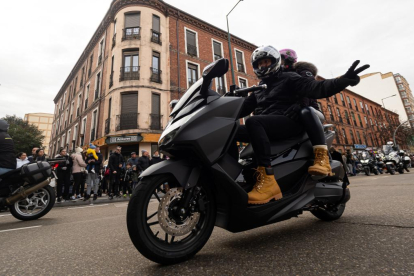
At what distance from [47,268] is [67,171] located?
20.8ft

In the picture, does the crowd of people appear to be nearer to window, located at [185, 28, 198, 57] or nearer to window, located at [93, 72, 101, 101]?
window, located at [93, 72, 101, 101]

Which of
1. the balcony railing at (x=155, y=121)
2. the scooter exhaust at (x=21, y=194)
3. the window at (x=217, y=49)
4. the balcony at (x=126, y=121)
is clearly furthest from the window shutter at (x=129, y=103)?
the scooter exhaust at (x=21, y=194)

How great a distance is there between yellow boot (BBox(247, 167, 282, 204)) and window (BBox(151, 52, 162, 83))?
52.5ft

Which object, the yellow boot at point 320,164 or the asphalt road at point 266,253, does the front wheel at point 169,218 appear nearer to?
the asphalt road at point 266,253

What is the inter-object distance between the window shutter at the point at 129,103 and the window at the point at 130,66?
4.42ft

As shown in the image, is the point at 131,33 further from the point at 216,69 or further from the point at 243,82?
the point at 216,69

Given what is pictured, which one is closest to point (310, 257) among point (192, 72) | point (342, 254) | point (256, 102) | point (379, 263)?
point (342, 254)

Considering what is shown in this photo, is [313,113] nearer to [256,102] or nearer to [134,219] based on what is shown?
[256,102]

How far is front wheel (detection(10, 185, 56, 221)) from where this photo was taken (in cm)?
385

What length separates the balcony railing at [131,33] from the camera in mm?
16678

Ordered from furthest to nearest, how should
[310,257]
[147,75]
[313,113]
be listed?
[147,75]
[313,113]
[310,257]

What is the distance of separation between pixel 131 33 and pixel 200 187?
18.4 meters

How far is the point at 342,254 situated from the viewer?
1.30 meters

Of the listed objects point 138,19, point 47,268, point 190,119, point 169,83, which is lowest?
point 47,268
